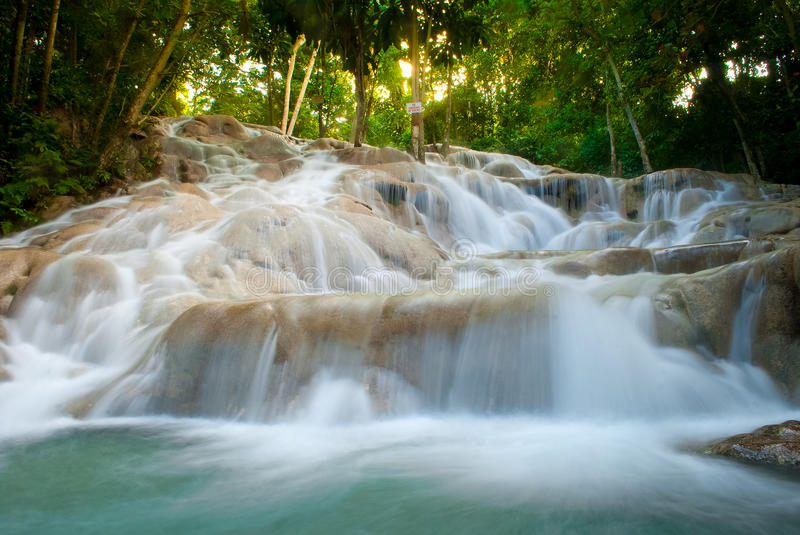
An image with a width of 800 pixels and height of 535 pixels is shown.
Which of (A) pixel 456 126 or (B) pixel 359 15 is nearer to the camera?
(B) pixel 359 15

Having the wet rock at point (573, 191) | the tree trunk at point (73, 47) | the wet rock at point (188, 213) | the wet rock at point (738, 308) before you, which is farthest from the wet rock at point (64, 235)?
the wet rock at point (573, 191)

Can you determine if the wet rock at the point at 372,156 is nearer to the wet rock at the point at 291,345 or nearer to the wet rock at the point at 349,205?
the wet rock at the point at 349,205

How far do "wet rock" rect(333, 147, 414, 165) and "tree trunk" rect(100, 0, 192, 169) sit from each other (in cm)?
496

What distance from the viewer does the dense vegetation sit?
779 cm

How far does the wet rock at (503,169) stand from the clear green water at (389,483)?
43.7 ft

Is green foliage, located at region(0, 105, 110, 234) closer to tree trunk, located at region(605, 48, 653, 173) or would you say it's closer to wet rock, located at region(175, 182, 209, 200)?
wet rock, located at region(175, 182, 209, 200)

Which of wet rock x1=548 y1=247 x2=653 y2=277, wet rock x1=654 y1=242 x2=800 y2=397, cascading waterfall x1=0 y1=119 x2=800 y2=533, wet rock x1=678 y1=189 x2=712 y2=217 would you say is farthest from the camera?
wet rock x1=678 y1=189 x2=712 y2=217

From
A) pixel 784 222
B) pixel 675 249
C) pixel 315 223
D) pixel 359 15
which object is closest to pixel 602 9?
pixel 359 15

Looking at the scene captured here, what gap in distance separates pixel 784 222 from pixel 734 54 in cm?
859

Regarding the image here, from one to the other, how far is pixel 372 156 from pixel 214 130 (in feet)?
18.6

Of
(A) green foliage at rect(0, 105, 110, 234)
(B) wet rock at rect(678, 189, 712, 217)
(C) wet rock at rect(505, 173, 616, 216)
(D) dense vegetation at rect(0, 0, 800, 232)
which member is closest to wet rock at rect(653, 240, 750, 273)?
(D) dense vegetation at rect(0, 0, 800, 232)

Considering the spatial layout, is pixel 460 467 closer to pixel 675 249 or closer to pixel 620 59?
pixel 675 249

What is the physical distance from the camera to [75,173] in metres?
8.20

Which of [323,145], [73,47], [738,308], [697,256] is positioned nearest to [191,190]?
[73,47]
